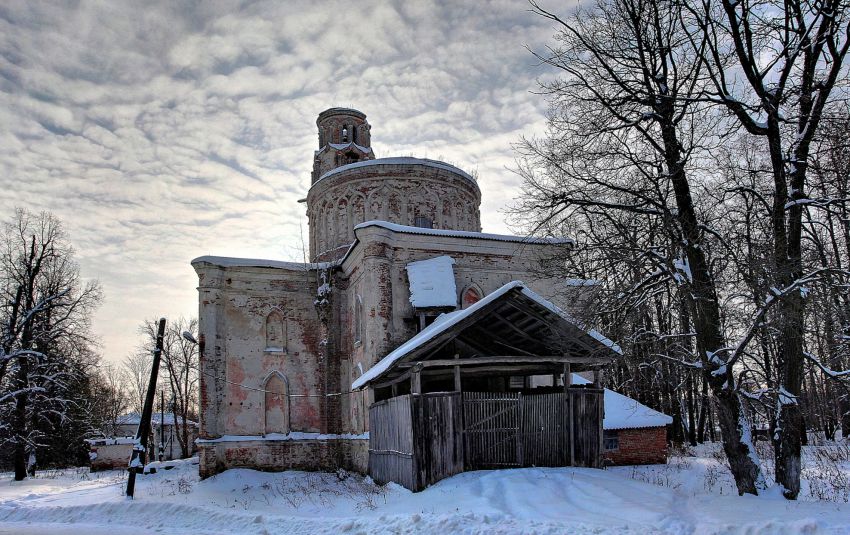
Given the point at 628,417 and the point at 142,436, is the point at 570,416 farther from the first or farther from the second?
the point at 142,436

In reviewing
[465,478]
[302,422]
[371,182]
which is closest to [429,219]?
[371,182]

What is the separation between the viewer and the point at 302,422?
22625 mm

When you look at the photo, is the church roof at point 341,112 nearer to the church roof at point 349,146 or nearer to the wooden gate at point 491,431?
the church roof at point 349,146

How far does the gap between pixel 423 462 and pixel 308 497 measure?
4.30m

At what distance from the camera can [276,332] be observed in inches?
916

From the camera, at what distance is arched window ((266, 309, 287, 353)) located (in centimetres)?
2306

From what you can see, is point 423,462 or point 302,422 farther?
point 302,422

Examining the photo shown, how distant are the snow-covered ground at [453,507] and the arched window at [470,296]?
6179mm

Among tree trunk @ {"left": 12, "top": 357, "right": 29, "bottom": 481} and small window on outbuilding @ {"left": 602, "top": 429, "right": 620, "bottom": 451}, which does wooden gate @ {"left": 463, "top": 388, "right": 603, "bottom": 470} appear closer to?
small window on outbuilding @ {"left": 602, "top": 429, "right": 620, "bottom": 451}

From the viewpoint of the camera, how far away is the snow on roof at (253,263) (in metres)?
22.6

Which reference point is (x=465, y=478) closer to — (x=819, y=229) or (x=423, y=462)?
(x=423, y=462)

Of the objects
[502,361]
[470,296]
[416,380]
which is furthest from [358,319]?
[502,361]

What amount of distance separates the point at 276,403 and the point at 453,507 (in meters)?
12.8

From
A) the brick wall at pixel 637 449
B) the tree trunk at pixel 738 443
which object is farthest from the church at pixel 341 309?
the tree trunk at pixel 738 443
